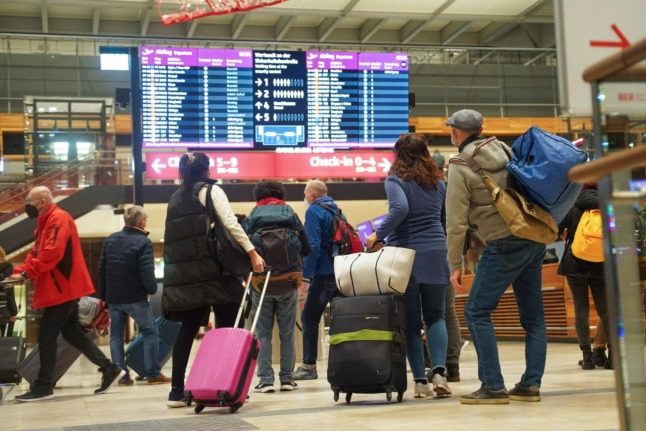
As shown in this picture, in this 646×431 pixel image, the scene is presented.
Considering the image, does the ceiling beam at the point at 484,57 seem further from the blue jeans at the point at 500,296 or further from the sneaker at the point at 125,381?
the blue jeans at the point at 500,296

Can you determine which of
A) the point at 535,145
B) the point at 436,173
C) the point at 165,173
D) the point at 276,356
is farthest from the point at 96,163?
the point at 535,145

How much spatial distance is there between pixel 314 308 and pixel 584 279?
2.10 meters

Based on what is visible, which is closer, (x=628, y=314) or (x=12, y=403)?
(x=628, y=314)

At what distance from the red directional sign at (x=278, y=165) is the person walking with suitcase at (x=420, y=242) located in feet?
22.9

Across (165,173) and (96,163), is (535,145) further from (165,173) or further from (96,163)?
(96,163)

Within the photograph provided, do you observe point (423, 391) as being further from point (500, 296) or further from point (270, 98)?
point (270, 98)

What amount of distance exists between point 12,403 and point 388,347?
118 inches

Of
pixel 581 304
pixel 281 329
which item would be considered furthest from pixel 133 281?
pixel 581 304

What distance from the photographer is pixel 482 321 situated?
4812 mm

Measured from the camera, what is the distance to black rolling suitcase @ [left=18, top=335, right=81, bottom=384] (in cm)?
717

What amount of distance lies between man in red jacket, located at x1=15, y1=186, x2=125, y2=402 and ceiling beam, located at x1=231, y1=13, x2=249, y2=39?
1653cm

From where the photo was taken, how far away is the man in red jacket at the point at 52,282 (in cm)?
664

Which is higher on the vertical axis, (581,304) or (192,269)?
(192,269)

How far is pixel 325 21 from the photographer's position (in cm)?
2403
